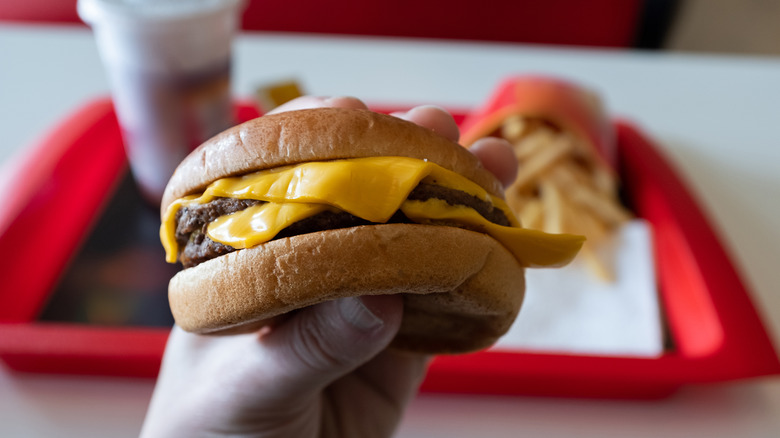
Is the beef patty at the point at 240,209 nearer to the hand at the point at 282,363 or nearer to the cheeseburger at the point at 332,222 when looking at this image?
the cheeseburger at the point at 332,222

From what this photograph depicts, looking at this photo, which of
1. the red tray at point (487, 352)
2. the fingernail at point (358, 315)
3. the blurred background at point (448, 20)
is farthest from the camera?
the blurred background at point (448, 20)

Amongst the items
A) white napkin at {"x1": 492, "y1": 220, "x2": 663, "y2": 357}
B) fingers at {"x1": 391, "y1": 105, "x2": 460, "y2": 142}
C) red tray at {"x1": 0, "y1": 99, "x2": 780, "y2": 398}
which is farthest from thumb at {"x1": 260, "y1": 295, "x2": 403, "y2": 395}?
white napkin at {"x1": 492, "y1": 220, "x2": 663, "y2": 357}

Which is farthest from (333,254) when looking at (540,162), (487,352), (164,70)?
(540,162)

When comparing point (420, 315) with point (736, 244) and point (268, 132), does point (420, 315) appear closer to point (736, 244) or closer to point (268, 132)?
point (268, 132)

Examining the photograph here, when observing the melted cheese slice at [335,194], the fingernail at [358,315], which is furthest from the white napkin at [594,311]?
the melted cheese slice at [335,194]

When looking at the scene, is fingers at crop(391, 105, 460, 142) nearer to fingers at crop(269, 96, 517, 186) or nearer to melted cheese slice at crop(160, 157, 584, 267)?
fingers at crop(269, 96, 517, 186)

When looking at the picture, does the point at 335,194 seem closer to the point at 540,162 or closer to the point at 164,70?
the point at 164,70
